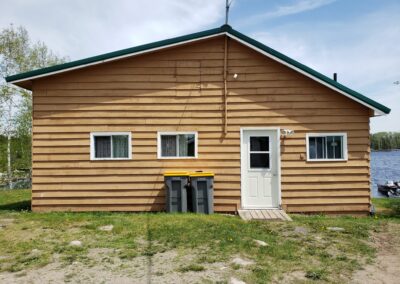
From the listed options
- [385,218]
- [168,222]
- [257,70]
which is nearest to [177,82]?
[257,70]

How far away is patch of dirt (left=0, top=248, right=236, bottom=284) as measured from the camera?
4324mm

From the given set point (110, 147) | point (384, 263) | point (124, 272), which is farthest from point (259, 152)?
point (124, 272)

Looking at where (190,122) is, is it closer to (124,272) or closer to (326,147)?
(326,147)

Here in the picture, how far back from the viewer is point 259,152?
29.5ft

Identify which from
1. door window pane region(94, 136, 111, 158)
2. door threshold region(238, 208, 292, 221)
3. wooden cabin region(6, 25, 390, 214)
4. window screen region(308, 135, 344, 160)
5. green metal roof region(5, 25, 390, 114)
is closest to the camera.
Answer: door threshold region(238, 208, 292, 221)

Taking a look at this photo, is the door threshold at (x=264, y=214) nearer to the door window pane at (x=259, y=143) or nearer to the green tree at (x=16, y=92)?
the door window pane at (x=259, y=143)

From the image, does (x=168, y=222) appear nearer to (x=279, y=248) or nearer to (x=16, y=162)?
(x=279, y=248)

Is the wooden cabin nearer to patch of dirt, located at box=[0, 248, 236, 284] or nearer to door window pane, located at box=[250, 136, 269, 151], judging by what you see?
door window pane, located at box=[250, 136, 269, 151]

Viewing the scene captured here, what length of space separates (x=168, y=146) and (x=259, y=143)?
238 cm

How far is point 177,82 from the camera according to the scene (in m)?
8.90

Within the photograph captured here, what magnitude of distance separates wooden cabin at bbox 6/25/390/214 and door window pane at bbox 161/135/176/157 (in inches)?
1.0

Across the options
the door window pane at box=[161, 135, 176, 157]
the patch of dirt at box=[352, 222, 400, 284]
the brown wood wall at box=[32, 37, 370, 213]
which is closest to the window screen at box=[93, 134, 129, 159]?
the brown wood wall at box=[32, 37, 370, 213]

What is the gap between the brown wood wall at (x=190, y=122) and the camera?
28.7 feet

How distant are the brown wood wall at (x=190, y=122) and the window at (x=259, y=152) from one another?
413mm
